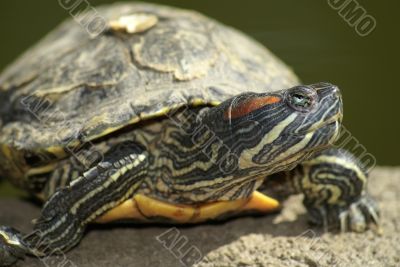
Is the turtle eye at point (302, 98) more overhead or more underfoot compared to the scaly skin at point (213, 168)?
more overhead

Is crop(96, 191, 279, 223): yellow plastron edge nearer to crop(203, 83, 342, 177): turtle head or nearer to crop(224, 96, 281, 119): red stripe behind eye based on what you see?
crop(203, 83, 342, 177): turtle head

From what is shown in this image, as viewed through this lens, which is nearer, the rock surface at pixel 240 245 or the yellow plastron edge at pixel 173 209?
the rock surface at pixel 240 245

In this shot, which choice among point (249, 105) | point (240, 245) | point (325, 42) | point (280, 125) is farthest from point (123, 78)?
point (325, 42)

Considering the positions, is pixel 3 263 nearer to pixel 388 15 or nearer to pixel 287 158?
pixel 287 158

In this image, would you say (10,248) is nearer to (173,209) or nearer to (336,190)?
(173,209)

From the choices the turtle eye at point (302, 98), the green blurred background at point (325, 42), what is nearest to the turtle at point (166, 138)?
the turtle eye at point (302, 98)

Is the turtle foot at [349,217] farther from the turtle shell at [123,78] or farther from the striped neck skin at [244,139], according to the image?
the turtle shell at [123,78]

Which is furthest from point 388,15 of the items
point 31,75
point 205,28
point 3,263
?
point 3,263

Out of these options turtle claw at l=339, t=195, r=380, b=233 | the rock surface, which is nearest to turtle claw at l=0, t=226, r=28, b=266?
the rock surface
